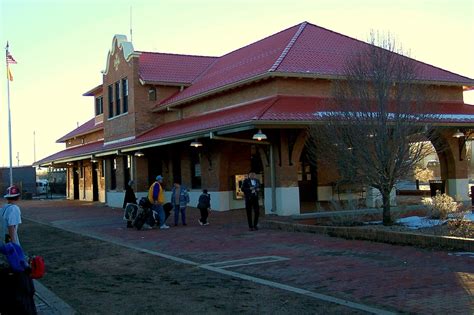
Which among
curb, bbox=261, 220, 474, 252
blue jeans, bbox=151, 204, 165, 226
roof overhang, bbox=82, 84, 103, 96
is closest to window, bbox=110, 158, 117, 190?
roof overhang, bbox=82, 84, 103, 96

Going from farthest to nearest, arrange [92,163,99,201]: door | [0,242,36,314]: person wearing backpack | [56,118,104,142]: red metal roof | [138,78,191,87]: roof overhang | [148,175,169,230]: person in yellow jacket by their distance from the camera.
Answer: [56,118,104,142]: red metal roof, [92,163,99,201]: door, [138,78,191,87]: roof overhang, [148,175,169,230]: person in yellow jacket, [0,242,36,314]: person wearing backpack

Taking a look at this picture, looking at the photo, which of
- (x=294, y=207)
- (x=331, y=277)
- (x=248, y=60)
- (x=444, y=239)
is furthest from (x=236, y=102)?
(x=331, y=277)

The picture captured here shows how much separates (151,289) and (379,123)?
25.0 ft

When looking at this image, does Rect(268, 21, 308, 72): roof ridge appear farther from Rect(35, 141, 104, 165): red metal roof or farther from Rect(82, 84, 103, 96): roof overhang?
Rect(82, 84, 103, 96): roof overhang

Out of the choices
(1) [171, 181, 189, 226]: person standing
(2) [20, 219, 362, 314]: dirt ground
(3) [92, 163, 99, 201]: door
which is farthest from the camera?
(3) [92, 163, 99, 201]: door

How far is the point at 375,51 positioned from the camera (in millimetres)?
14539

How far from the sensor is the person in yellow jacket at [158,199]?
1764cm

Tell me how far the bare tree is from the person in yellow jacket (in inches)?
231

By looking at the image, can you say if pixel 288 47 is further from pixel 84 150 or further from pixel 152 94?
pixel 84 150

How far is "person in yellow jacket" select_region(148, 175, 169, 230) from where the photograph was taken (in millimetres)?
17641

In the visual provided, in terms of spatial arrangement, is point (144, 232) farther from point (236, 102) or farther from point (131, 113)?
point (131, 113)

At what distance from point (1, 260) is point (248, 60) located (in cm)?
2040

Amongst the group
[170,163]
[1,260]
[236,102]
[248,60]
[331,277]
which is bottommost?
[331,277]

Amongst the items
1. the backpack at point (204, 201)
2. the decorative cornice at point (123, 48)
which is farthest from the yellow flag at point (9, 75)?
the backpack at point (204, 201)
